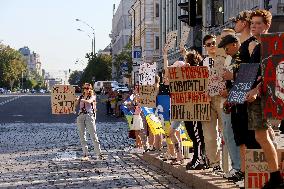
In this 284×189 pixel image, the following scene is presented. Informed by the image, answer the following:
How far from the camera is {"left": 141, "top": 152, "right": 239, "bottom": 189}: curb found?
28.5 ft

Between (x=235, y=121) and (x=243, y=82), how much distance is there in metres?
0.76

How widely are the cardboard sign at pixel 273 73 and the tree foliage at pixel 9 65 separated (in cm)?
17315

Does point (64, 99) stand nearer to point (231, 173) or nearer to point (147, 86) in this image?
point (147, 86)

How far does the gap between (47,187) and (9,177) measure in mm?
1526

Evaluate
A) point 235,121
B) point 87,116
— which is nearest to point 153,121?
point 87,116

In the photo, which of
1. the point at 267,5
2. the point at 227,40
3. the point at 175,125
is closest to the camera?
the point at 227,40

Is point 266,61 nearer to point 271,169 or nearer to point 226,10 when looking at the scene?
point 271,169

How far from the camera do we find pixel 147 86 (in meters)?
14.6

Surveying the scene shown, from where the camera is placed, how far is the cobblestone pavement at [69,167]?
10.5 m

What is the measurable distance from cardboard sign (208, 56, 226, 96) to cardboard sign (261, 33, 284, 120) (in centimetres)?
260

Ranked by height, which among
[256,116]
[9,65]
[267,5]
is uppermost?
[9,65]

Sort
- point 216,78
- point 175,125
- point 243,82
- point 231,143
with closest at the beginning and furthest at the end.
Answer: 1. point 243,82
2. point 231,143
3. point 216,78
4. point 175,125

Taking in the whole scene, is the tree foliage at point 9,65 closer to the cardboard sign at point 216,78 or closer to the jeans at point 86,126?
the jeans at point 86,126

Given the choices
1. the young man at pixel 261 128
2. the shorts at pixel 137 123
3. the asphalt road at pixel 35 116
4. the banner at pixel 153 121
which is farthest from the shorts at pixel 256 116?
the asphalt road at pixel 35 116
